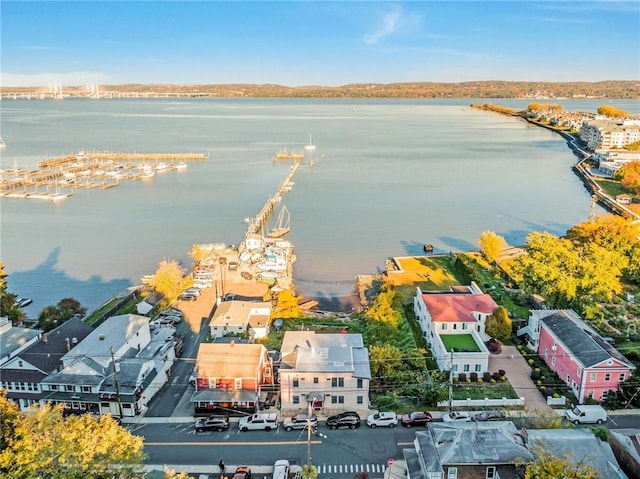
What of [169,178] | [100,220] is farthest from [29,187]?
[100,220]

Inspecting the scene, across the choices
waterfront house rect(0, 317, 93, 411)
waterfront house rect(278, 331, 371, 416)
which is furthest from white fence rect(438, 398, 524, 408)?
waterfront house rect(0, 317, 93, 411)

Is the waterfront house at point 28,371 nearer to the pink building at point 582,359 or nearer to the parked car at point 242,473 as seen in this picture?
the parked car at point 242,473

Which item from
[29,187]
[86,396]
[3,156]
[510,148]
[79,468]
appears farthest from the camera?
[510,148]

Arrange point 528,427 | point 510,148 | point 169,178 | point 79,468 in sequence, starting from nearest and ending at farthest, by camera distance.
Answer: point 79,468, point 528,427, point 169,178, point 510,148

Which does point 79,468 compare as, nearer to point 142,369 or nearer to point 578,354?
point 142,369

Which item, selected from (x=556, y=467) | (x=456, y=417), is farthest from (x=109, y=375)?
(x=556, y=467)

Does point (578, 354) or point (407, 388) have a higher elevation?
point (578, 354)

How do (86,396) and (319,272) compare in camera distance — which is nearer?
(86,396)
